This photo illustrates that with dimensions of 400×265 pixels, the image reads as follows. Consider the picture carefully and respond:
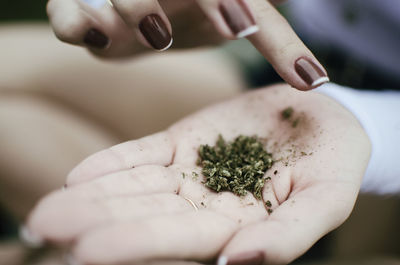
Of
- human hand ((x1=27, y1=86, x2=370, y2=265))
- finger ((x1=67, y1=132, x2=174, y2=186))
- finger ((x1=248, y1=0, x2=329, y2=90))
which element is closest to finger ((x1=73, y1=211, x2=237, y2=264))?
human hand ((x1=27, y1=86, x2=370, y2=265))

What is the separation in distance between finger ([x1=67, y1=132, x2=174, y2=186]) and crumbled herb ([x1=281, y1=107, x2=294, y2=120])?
33 centimetres

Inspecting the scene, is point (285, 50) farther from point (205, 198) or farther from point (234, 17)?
point (205, 198)

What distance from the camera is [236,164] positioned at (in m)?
0.95

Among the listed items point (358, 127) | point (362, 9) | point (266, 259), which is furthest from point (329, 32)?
point (266, 259)

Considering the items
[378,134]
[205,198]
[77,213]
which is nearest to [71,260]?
[77,213]

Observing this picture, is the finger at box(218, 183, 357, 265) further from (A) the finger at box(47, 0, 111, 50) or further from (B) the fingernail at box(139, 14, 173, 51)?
(A) the finger at box(47, 0, 111, 50)

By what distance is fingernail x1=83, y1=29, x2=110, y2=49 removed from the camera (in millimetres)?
990

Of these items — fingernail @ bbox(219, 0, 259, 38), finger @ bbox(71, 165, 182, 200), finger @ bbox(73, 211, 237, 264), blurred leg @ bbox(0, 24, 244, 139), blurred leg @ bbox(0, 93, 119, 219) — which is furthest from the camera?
blurred leg @ bbox(0, 24, 244, 139)

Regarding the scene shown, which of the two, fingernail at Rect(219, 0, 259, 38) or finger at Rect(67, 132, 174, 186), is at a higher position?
fingernail at Rect(219, 0, 259, 38)

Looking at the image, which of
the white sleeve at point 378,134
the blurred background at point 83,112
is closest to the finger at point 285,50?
the white sleeve at point 378,134

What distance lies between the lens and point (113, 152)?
0.79 m

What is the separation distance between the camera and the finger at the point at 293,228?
617 mm

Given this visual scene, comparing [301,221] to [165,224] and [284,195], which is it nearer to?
[284,195]

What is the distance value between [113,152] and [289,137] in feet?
1.48
